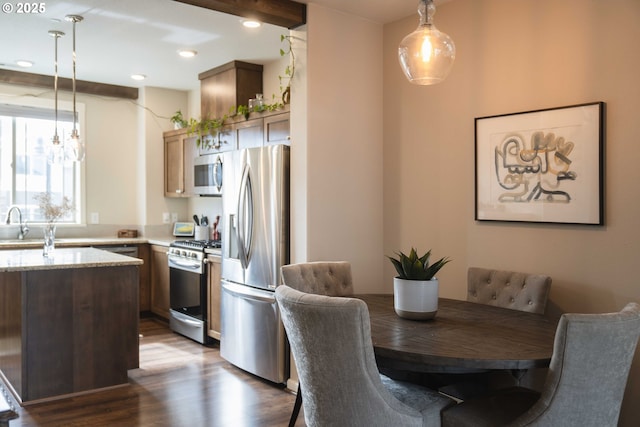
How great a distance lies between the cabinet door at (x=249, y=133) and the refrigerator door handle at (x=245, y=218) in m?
0.47

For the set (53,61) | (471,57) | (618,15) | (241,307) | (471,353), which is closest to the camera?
(471,353)

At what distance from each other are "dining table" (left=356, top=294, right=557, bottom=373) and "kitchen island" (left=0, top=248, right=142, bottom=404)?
2.00 m

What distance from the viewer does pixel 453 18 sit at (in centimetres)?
348

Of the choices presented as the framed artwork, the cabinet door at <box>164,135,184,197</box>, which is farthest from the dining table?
the cabinet door at <box>164,135,184,197</box>

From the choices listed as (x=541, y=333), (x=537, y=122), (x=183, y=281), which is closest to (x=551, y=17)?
(x=537, y=122)

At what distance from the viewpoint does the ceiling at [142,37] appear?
3664 millimetres

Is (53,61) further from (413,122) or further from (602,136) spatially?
(602,136)

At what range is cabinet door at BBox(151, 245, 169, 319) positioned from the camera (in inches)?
219

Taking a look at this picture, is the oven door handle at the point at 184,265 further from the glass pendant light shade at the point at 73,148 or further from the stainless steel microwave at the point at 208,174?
the glass pendant light shade at the point at 73,148

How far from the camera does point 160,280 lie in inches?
224

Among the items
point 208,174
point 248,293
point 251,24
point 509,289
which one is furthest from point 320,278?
point 208,174

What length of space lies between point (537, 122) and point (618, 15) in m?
0.65

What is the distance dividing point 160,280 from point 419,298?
12.8 feet

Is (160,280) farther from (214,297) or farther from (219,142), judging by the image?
(219,142)
